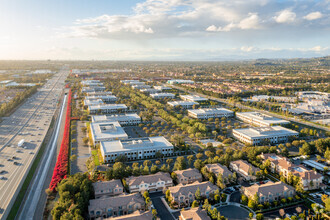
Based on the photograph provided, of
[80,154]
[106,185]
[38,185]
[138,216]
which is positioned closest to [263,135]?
[106,185]

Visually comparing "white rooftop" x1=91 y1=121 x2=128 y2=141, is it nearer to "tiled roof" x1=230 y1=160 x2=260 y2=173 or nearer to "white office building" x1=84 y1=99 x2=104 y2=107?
"tiled roof" x1=230 y1=160 x2=260 y2=173

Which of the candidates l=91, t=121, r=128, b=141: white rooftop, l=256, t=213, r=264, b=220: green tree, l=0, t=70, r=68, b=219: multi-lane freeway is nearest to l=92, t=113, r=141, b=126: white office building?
l=91, t=121, r=128, b=141: white rooftop

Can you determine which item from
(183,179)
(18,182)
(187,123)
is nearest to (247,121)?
(187,123)

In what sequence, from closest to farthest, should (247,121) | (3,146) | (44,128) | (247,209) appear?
1. (247,209)
2. (3,146)
3. (44,128)
4. (247,121)

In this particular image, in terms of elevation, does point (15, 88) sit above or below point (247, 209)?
above

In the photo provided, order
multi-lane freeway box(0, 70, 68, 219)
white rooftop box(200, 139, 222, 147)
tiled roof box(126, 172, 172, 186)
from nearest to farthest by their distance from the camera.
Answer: tiled roof box(126, 172, 172, 186) < multi-lane freeway box(0, 70, 68, 219) < white rooftop box(200, 139, 222, 147)

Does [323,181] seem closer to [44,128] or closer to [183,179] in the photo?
[183,179]
